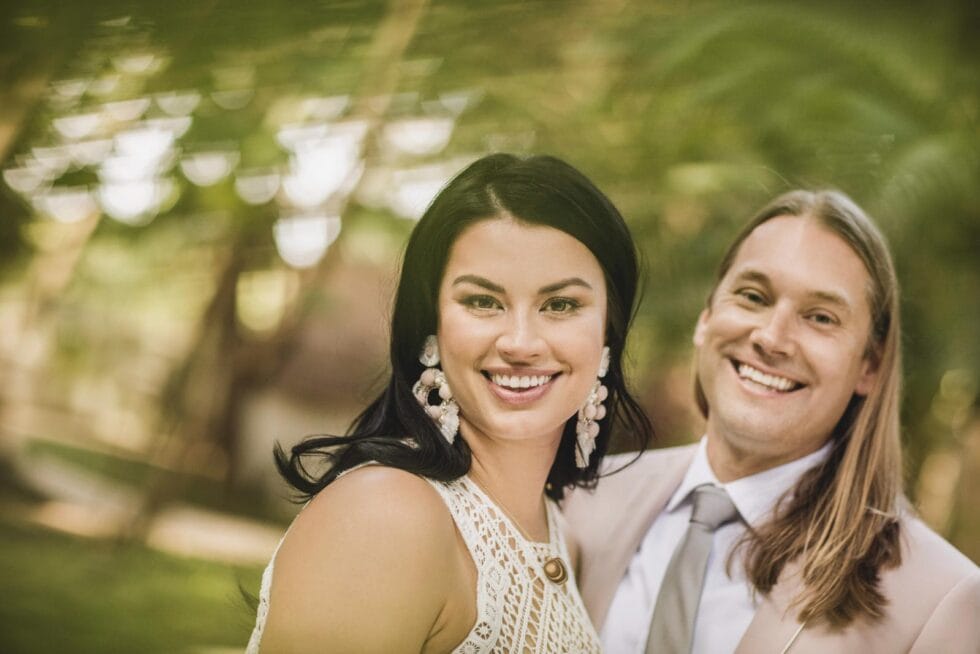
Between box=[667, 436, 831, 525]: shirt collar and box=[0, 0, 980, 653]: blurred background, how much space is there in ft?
2.18

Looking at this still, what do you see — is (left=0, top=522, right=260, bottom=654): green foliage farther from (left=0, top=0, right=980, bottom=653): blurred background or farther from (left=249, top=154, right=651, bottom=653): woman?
(left=249, top=154, right=651, bottom=653): woman

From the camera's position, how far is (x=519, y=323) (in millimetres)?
1049

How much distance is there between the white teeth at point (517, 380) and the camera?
1077 millimetres

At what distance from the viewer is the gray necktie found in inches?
51.2

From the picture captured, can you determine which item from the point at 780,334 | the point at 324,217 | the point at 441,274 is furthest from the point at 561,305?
the point at 324,217

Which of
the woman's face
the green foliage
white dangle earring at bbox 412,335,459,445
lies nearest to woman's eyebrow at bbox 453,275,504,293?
the woman's face

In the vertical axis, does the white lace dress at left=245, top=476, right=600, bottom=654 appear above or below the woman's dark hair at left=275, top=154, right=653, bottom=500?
below

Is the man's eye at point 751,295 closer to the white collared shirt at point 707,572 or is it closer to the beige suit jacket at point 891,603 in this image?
the white collared shirt at point 707,572

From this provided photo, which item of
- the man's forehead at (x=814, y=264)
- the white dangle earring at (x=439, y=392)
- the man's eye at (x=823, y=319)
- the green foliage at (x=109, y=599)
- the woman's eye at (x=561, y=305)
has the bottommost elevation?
the green foliage at (x=109, y=599)

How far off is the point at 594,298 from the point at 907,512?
0.67 meters

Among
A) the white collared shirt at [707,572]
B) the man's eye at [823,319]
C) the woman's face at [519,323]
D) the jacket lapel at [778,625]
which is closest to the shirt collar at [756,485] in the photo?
the white collared shirt at [707,572]

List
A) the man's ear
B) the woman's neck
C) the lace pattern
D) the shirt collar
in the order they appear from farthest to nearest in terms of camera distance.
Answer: the man's ear
the shirt collar
the woman's neck
the lace pattern

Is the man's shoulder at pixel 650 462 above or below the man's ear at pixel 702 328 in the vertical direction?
below

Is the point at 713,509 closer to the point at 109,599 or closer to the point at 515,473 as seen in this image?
the point at 515,473
